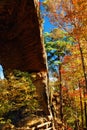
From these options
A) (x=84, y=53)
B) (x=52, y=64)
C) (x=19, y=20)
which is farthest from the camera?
(x=52, y=64)

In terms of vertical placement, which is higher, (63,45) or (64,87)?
(63,45)

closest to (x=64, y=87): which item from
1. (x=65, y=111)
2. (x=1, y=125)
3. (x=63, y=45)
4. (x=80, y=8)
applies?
(x=65, y=111)

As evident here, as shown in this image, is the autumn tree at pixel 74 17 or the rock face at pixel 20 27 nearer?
the rock face at pixel 20 27

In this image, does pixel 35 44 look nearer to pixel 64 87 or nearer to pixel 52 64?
pixel 52 64

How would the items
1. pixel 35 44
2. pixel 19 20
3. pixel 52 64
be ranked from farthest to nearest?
pixel 52 64
pixel 35 44
pixel 19 20

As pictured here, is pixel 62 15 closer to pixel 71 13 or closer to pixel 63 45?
pixel 71 13

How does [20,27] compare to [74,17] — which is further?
[74,17]

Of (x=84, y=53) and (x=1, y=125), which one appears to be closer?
(x=1, y=125)

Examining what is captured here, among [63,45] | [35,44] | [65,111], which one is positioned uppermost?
[35,44]

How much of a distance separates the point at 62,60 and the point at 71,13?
476 inches

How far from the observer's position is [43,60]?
6.79 metres

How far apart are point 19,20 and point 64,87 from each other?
96.1ft

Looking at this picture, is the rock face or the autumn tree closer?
the rock face

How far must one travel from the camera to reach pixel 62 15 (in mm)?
19844
